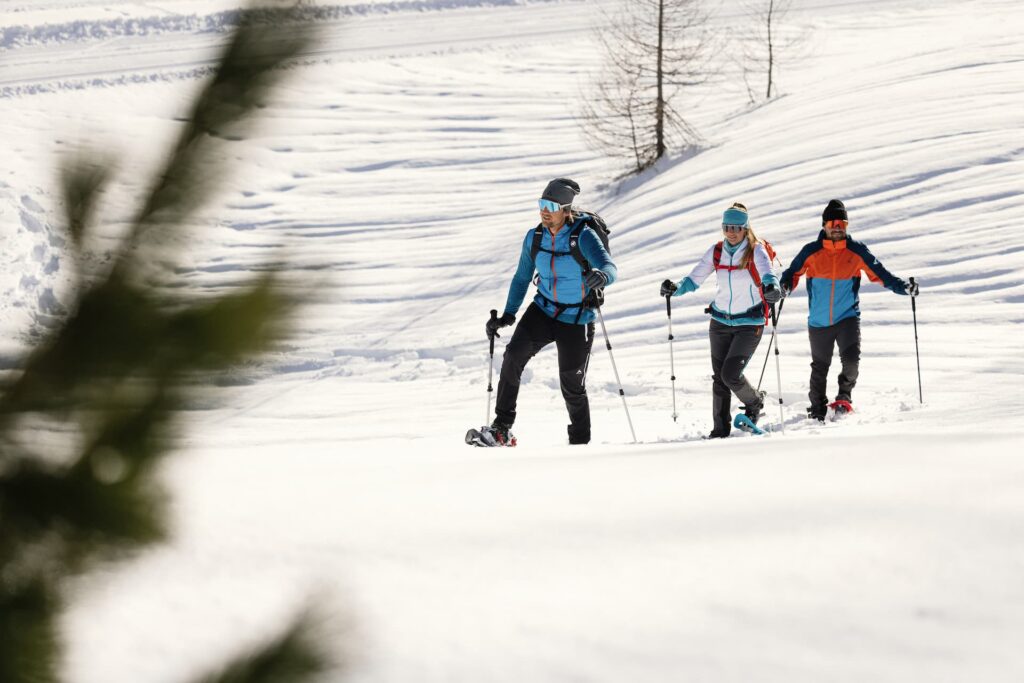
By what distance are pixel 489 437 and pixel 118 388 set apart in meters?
6.60

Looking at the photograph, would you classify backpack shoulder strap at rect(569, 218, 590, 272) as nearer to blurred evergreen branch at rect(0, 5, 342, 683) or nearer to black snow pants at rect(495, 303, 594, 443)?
black snow pants at rect(495, 303, 594, 443)

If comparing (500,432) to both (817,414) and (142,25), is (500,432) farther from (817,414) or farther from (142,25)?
(142,25)

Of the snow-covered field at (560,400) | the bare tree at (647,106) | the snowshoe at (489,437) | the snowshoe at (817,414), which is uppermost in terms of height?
the bare tree at (647,106)

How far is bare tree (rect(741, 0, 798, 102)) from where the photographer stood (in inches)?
1102

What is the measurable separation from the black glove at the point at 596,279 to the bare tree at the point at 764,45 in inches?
804

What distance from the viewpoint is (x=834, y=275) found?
28.6ft

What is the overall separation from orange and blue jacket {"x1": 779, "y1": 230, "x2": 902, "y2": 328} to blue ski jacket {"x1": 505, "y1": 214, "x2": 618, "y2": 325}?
220 centimetres

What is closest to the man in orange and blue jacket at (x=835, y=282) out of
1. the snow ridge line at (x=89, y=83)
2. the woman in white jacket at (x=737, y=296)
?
the woman in white jacket at (x=737, y=296)

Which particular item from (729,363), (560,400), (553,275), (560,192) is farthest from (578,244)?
(560,400)

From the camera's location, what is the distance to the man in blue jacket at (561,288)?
723 centimetres

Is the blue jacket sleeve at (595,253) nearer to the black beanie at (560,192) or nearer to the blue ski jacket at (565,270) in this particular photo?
the blue ski jacket at (565,270)

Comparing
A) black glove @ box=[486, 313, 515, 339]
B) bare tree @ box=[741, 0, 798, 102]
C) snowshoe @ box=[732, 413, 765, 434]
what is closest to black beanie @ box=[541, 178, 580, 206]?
black glove @ box=[486, 313, 515, 339]

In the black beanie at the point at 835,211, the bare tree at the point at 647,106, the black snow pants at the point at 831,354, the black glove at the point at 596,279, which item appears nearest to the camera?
the black glove at the point at 596,279

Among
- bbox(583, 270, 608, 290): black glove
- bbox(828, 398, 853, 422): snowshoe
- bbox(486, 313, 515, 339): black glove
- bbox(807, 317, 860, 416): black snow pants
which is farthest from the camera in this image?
bbox(828, 398, 853, 422): snowshoe
